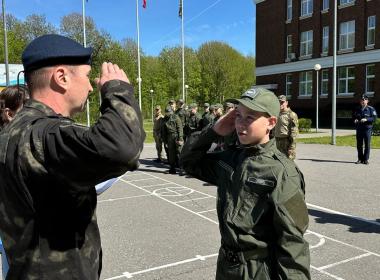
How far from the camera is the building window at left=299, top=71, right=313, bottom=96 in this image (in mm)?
34281

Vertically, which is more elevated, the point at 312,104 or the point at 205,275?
the point at 312,104

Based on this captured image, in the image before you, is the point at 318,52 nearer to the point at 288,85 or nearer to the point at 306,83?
the point at 306,83

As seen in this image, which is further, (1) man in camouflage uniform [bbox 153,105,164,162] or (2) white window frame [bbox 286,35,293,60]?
(2) white window frame [bbox 286,35,293,60]

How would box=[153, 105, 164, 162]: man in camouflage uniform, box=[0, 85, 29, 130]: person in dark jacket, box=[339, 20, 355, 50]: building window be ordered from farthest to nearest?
box=[339, 20, 355, 50]: building window < box=[153, 105, 164, 162]: man in camouflage uniform < box=[0, 85, 29, 130]: person in dark jacket

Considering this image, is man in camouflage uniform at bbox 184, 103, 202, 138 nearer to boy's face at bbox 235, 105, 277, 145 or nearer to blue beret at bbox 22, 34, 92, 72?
boy's face at bbox 235, 105, 277, 145

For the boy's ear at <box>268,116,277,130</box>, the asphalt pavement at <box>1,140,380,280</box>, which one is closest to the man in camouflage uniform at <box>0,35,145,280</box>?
the boy's ear at <box>268,116,277,130</box>

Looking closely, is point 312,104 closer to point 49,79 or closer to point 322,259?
point 322,259

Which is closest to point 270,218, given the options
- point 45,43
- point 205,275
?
point 45,43

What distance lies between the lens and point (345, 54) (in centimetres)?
3109

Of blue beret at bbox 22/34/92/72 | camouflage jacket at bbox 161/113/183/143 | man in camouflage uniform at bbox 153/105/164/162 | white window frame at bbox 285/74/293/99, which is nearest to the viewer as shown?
blue beret at bbox 22/34/92/72

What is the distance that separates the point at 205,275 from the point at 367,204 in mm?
4483

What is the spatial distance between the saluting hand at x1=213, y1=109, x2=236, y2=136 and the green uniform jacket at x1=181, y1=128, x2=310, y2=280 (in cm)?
19

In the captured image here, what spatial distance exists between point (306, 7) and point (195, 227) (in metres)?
32.9

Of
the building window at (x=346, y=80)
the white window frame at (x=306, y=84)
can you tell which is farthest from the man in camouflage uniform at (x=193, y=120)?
the white window frame at (x=306, y=84)
